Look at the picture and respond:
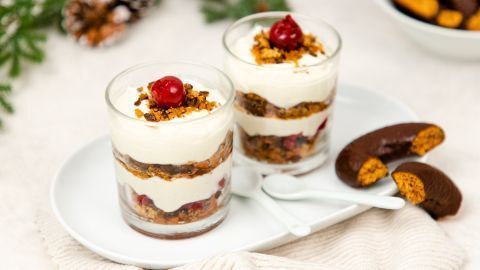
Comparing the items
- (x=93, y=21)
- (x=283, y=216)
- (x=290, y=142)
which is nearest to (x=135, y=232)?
(x=283, y=216)

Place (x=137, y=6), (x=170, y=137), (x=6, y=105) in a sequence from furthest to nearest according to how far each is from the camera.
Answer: (x=137, y=6) < (x=6, y=105) < (x=170, y=137)

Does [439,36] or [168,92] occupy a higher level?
[168,92]

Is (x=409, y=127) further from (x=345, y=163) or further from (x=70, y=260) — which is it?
(x=70, y=260)

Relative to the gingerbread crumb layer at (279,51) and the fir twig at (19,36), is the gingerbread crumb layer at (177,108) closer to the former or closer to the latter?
the gingerbread crumb layer at (279,51)

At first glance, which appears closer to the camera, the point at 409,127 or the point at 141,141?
the point at 141,141

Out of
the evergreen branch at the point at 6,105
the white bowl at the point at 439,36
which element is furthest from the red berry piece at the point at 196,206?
the white bowl at the point at 439,36

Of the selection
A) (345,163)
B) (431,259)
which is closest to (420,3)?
(345,163)

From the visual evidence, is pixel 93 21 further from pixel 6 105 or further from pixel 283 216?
A: pixel 283 216
